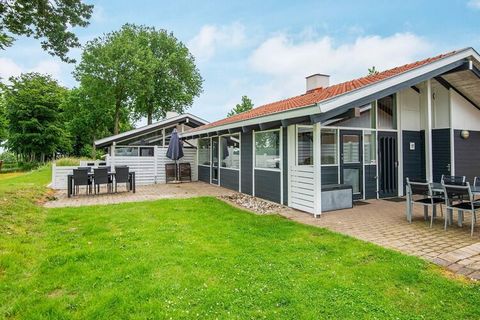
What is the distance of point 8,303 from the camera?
273 cm

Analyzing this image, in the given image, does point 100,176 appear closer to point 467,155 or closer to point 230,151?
point 230,151

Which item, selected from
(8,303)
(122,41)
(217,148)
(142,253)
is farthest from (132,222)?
(122,41)

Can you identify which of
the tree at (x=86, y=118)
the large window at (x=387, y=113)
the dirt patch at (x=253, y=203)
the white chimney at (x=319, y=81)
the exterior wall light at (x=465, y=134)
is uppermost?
the tree at (x=86, y=118)

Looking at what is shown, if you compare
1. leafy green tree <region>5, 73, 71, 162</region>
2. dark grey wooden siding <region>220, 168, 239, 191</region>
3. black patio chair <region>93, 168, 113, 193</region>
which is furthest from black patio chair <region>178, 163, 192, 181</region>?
leafy green tree <region>5, 73, 71, 162</region>

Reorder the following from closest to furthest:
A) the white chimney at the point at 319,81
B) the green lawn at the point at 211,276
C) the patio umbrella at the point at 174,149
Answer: the green lawn at the point at 211,276 → the white chimney at the point at 319,81 → the patio umbrella at the point at 174,149

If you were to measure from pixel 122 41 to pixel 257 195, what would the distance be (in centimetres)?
2192

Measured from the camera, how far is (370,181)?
838 cm

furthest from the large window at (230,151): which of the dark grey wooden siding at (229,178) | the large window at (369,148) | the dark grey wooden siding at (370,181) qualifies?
the dark grey wooden siding at (370,181)

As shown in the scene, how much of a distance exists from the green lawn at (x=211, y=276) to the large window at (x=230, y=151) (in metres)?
5.20

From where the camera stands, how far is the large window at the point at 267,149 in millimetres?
7887

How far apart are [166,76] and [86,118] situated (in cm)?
1037

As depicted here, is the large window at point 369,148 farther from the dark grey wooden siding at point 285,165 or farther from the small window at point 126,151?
the small window at point 126,151

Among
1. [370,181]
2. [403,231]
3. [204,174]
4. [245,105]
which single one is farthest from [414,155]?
[245,105]

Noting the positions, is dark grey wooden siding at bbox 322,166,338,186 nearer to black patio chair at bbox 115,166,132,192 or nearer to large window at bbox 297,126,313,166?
large window at bbox 297,126,313,166
